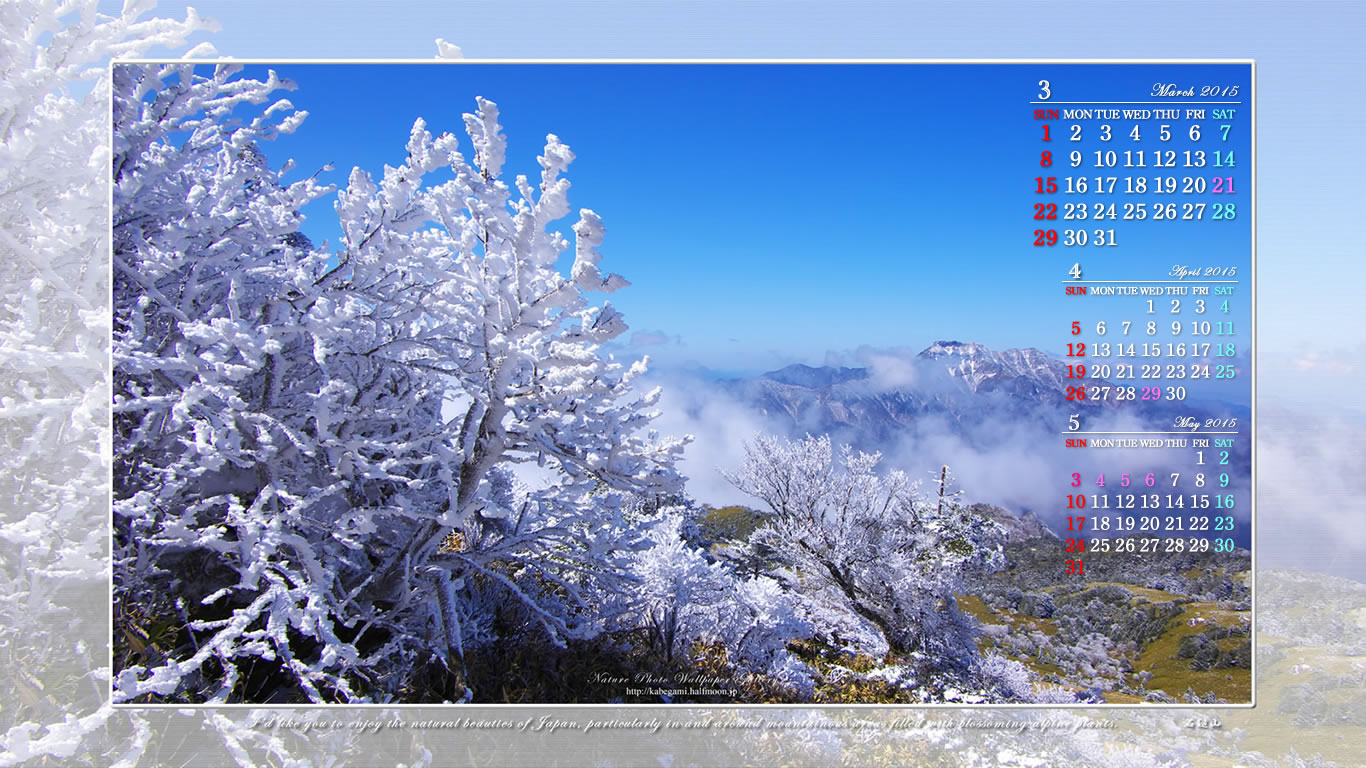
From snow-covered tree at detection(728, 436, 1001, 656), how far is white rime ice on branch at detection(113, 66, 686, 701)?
2.87ft

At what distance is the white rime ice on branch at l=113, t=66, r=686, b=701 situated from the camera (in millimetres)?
2707

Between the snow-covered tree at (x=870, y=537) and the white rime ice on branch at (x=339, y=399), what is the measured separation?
2.87 ft

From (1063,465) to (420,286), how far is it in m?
2.96

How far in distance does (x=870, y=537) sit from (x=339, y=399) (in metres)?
2.82

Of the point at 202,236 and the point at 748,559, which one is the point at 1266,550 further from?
the point at 202,236

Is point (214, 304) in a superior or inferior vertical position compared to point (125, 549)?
superior

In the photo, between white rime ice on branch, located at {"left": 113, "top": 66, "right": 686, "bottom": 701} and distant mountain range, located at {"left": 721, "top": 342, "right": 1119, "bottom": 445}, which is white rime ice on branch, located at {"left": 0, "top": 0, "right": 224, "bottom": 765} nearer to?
white rime ice on branch, located at {"left": 113, "top": 66, "right": 686, "bottom": 701}

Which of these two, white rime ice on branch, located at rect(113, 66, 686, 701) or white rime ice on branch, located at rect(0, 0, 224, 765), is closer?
white rime ice on branch, located at rect(113, 66, 686, 701)

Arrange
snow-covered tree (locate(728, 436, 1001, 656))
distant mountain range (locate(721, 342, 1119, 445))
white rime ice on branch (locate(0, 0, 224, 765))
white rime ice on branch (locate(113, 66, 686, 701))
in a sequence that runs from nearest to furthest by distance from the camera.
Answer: white rime ice on branch (locate(113, 66, 686, 701))
white rime ice on branch (locate(0, 0, 224, 765))
distant mountain range (locate(721, 342, 1119, 445))
snow-covered tree (locate(728, 436, 1001, 656))

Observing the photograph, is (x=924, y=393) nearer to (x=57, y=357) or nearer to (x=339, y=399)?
(x=339, y=399)

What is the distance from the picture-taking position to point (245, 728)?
293 centimetres

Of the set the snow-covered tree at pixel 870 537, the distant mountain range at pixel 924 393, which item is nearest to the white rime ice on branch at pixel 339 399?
the distant mountain range at pixel 924 393

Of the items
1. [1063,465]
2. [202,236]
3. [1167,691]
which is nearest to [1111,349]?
[1063,465]

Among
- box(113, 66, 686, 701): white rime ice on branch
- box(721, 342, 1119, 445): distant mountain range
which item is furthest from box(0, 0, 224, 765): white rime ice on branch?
box(721, 342, 1119, 445): distant mountain range
